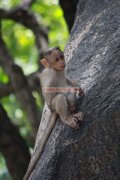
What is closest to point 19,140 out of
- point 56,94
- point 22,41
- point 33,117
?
point 33,117

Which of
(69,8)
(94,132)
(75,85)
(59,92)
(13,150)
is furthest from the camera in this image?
(69,8)

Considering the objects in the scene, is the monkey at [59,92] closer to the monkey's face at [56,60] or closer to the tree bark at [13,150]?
the monkey's face at [56,60]

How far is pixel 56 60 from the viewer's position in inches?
244

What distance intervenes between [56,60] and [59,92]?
1.15ft

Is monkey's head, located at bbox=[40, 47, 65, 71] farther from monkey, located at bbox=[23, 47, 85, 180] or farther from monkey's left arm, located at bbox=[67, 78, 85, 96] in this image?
monkey's left arm, located at bbox=[67, 78, 85, 96]

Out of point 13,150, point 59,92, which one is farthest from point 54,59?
point 13,150

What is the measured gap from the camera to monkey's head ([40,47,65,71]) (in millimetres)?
6160

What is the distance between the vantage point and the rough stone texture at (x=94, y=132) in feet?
19.2

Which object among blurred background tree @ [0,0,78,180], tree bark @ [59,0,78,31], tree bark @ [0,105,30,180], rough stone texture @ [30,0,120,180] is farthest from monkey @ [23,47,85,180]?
tree bark @ [59,0,78,31]

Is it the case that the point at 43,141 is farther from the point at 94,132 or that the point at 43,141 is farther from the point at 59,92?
the point at 94,132

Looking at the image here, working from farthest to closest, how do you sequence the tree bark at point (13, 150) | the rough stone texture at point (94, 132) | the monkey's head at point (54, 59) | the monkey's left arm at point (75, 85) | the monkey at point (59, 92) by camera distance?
1. the tree bark at point (13, 150)
2. the monkey's left arm at point (75, 85)
3. the monkey's head at point (54, 59)
4. the monkey at point (59, 92)
5. the rough stone texture at point (94, 132)

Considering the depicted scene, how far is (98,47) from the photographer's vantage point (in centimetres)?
701

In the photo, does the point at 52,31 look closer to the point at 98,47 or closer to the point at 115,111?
the point at 98,47

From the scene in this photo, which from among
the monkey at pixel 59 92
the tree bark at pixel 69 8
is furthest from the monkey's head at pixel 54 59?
the tree bark at pixel 69 8
